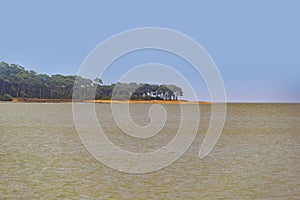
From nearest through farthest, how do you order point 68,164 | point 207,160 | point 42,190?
1. point 42,190
2. point 68,164
3. point 207,160

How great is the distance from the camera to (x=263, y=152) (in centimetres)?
1429

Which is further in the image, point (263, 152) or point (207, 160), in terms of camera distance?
point (263, 152)

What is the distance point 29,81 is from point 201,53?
7474cm

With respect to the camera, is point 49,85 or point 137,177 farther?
point 49,85

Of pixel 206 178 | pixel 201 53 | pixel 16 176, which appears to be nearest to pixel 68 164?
pixel 16 176

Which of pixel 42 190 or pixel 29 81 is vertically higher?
pixel 29 81

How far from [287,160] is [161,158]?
151 inches

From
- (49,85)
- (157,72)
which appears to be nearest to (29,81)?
(49,85)

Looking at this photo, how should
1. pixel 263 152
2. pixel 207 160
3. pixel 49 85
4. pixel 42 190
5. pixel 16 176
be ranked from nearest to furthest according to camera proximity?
1. pixel 42 190
2. pixel 16 176
3. pixel 207 160
4. pixel 263 152
5. pixel 49 85

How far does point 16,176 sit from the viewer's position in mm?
9016

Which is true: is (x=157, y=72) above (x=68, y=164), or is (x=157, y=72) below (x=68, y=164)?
above

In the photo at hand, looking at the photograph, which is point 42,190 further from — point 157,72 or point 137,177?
point 157,72

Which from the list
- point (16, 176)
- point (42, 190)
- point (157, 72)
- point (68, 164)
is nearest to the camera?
point (42, 190)

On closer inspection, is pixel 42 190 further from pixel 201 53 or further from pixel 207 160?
pixel 201 53
